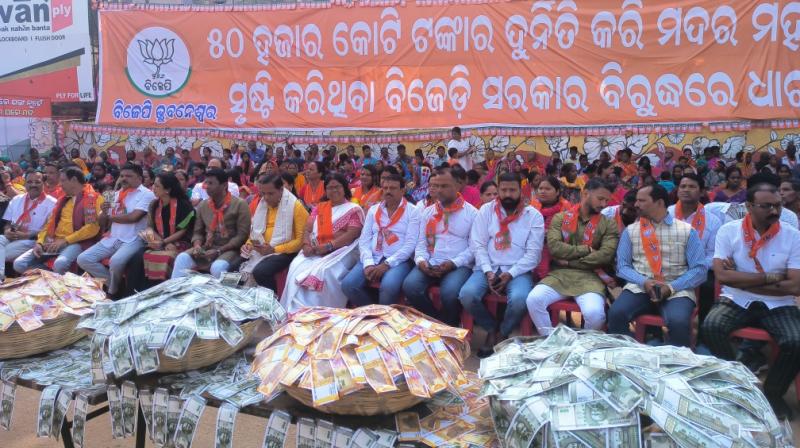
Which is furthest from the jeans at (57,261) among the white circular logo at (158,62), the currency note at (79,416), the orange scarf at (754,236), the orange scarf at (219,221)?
the white circular logo at (158,62)

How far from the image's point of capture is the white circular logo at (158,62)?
15.1 metres

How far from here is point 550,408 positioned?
183 cm

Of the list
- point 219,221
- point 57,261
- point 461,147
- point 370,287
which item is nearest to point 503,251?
point 370,287

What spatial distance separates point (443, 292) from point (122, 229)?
3338 millimetres

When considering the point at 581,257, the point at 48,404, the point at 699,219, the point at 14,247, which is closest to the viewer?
the point at 48,404

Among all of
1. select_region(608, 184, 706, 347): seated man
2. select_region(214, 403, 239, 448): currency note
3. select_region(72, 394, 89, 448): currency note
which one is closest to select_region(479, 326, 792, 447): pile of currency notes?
select_region(214, 403, 239, 448): currency note

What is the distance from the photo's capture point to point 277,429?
7.38ft

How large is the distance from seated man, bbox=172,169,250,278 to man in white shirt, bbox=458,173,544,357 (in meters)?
2.22

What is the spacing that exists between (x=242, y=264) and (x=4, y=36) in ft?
57.3

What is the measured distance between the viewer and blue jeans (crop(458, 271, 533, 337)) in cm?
438

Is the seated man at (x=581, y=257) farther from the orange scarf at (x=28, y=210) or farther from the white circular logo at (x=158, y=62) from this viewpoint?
the white circular logo at (x=158, y=62)

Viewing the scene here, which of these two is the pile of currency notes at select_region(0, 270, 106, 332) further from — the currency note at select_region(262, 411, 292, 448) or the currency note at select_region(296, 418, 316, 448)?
the currency note at select_region(296, 418, 316, 448)

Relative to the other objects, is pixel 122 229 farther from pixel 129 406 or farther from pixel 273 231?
pixel 129 406

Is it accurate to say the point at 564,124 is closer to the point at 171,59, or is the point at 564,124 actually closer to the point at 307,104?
the point at 307,104
